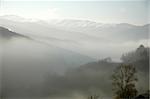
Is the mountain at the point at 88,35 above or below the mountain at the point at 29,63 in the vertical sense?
above

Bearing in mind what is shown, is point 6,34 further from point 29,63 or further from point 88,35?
point 88,35

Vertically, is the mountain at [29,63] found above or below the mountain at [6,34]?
below

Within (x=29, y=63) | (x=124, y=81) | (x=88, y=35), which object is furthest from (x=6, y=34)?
(x=124, y=81)

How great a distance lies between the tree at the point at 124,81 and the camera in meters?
2.79

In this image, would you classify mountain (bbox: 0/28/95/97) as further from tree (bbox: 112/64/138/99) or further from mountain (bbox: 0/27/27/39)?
tree (bbox: 112/64/138/99)

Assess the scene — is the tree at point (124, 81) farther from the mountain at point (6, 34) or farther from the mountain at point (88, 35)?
the mountain at point (6, 34)

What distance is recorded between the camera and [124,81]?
2789 millimetres

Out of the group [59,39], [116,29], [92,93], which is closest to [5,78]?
[59,39]

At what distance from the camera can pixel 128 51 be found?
9.32 ft

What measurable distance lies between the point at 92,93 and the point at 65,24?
80 cm

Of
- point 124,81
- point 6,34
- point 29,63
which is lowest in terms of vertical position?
point 124,81

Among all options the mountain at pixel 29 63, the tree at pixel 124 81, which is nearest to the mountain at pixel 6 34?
the mountain at pixel 29 63

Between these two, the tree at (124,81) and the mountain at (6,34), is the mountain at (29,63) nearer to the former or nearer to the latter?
the mountain at (6,34)

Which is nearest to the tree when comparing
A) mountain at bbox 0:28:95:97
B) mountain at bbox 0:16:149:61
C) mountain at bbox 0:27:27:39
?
mountain at bbox 0:16:149:61
